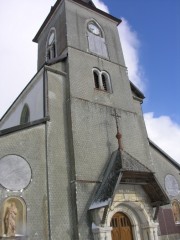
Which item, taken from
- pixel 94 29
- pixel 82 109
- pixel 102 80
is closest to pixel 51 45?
pixel 94 29

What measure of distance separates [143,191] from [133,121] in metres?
4.18

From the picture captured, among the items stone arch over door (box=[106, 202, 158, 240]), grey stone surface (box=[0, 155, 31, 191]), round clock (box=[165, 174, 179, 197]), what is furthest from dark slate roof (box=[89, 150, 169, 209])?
grey stone surface (box=[0, 155, 31, 191])

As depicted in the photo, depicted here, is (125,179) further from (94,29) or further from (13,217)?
(94,29)

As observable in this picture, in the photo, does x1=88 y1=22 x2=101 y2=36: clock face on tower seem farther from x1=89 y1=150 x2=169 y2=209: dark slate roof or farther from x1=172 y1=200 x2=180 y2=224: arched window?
x1=172 y1=200 x2=180 y2=224: arched window

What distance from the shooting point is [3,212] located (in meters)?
10.9

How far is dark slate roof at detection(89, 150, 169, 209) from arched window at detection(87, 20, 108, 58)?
23.8 feet

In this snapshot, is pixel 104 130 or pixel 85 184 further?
pixel 104 130

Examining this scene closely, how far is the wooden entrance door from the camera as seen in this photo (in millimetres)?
12930

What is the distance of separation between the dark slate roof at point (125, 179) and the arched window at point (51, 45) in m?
8.72

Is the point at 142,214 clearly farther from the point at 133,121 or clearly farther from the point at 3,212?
the point at 3,212

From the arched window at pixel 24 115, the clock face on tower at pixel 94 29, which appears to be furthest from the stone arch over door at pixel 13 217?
the clock face on tower at pixel 94 29

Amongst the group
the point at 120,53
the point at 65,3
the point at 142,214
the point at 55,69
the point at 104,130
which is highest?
the point at 65,3

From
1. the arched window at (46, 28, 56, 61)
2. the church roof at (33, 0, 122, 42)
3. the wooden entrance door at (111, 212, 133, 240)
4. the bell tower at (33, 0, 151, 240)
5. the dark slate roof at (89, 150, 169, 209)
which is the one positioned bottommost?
the wooden entrance door at (111, 212, 133, 240)

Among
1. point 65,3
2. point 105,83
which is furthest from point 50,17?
point 105,83
